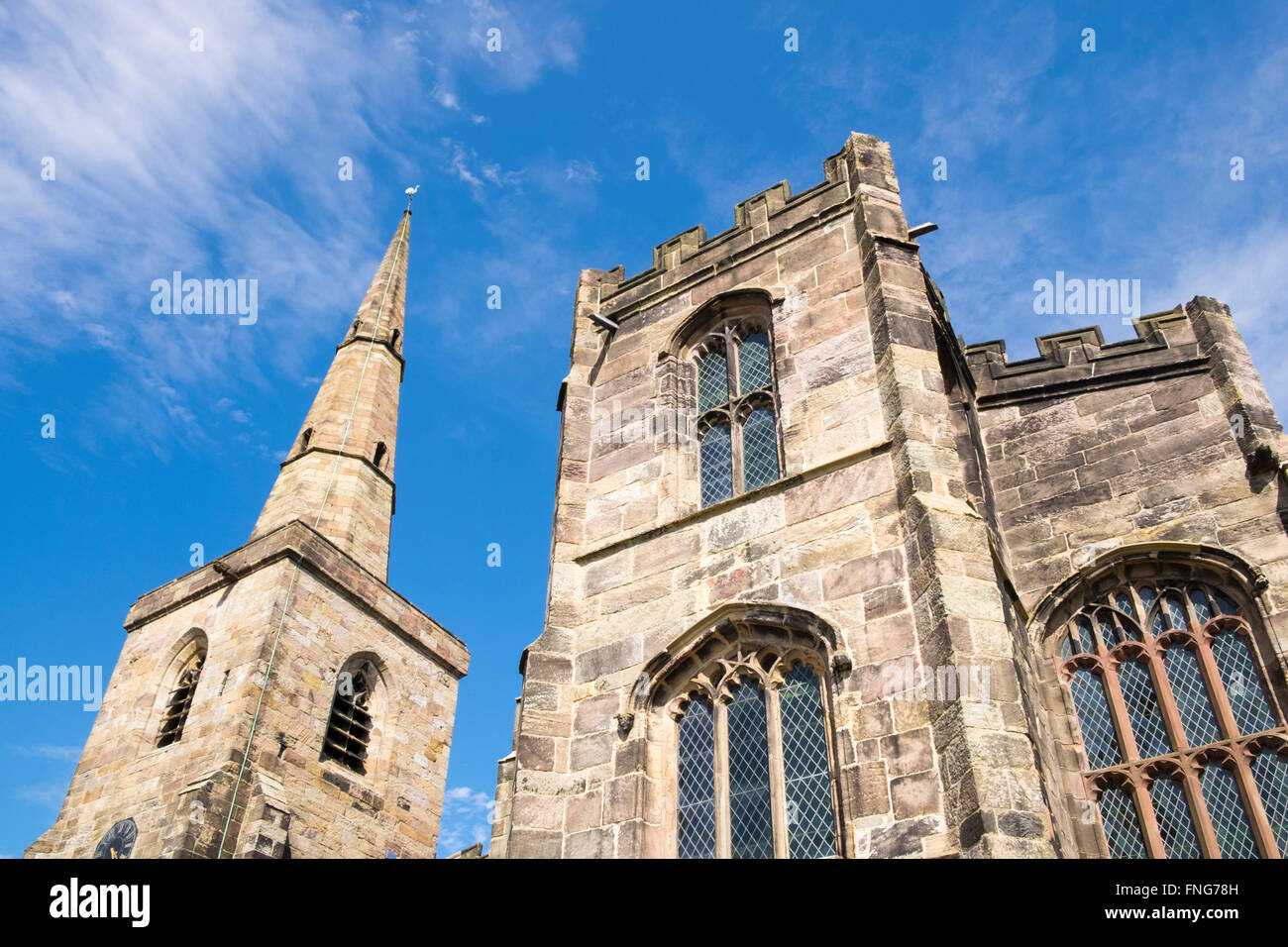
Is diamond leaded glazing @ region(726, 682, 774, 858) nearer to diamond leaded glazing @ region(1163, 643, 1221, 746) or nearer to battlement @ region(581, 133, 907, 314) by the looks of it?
diamond leaded glazing @ region(1163, 643, 1221, 746)

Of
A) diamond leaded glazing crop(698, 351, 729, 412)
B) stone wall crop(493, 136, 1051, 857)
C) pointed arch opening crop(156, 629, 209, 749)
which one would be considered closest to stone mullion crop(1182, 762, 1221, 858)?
stone wall crop(493, 136, 1051, 857)

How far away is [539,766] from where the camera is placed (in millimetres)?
9969

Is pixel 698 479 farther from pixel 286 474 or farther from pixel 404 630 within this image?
pixel 286 474

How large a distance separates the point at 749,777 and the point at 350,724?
16105 mm

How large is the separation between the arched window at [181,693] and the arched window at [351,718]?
8.88 ft

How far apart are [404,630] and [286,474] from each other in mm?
5385

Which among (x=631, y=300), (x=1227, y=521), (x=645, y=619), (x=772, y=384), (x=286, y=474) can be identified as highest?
(x=286, y=474)

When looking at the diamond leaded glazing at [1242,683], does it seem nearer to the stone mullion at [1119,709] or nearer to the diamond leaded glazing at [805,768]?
the stone mullion at [1119,709]

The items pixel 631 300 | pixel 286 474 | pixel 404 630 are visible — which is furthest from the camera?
pixel 286 474

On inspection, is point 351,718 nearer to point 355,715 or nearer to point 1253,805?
point 355,715

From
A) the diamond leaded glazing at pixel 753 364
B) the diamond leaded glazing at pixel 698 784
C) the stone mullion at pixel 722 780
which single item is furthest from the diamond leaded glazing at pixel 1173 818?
the diamond leaded glazing at pixel 753 364

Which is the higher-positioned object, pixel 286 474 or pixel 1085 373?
pixel 286 474

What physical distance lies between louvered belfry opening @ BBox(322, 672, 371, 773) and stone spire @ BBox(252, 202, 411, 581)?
287 cm

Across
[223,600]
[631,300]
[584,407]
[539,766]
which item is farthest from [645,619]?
[223,600]
